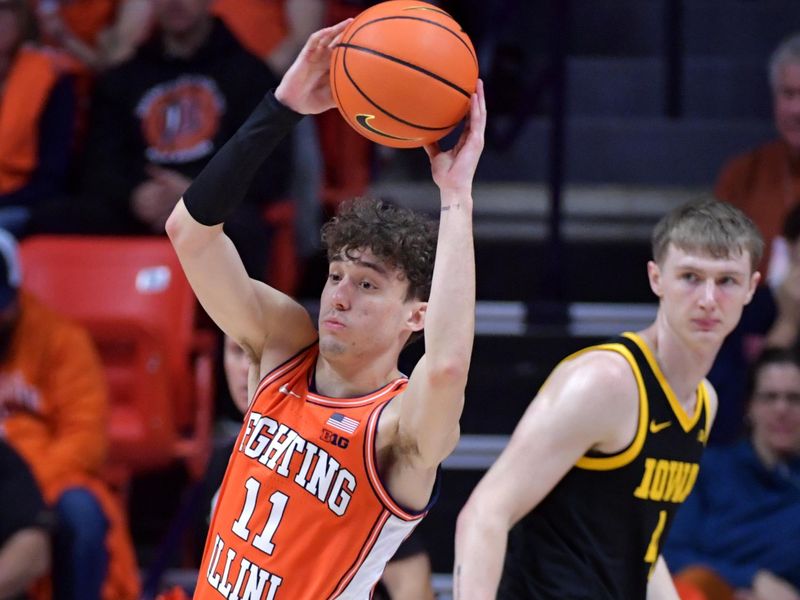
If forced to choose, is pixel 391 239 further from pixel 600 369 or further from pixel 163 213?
pixel 163 213

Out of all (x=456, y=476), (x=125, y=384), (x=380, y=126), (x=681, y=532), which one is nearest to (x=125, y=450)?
(x=125, y=384)

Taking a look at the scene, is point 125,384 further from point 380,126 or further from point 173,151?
point 380,126

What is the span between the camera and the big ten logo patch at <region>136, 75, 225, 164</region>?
6184mm

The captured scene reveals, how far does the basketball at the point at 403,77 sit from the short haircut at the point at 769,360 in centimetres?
252

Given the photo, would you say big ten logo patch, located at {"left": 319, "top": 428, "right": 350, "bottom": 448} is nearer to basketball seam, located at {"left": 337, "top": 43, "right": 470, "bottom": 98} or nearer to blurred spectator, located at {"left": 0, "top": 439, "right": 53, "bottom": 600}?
basketball seam, located at {"left": 337, "top": 43, "right": 470, "bottom": 98}

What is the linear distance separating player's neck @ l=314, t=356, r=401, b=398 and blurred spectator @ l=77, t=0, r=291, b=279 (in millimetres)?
2909

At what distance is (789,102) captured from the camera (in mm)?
5902

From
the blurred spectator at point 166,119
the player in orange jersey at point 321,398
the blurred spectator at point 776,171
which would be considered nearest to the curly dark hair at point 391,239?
the player in orange jersey at point 321,398

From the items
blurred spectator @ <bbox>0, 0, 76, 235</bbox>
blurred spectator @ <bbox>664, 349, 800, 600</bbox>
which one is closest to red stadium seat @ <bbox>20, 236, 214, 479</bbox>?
blurred spectator @ <bbox>0, 0, 76, 235</bbox>

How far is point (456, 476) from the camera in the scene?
224 inches


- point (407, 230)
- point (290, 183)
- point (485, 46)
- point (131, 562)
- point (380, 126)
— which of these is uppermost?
point (380, 126)

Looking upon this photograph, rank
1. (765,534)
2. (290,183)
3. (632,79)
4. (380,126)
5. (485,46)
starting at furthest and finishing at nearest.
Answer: (632,79)
(485,46)
(290,183)
(765,534)
(380,126)

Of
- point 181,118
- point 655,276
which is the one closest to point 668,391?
point 655,276

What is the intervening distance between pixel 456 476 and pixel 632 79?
2.70 metres
